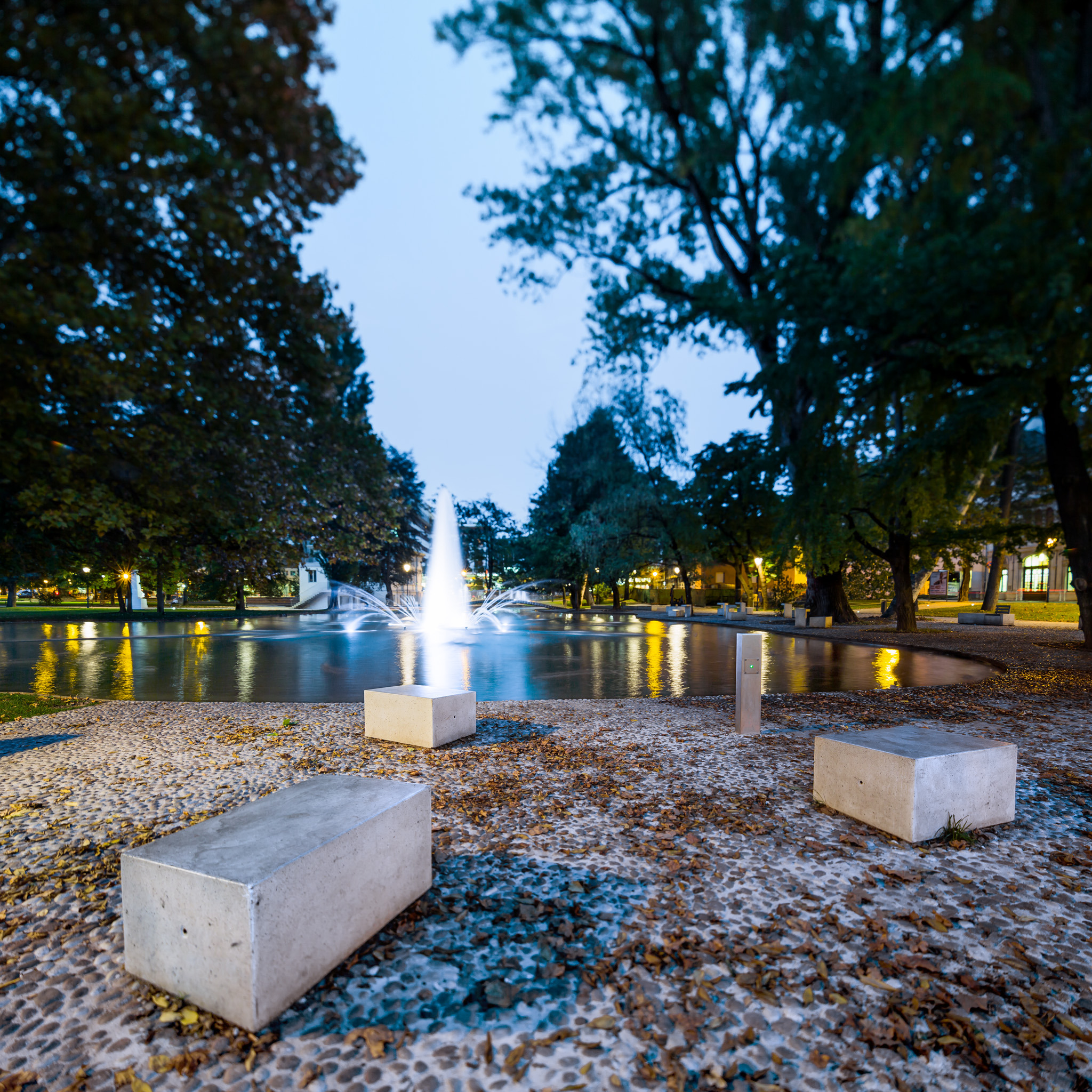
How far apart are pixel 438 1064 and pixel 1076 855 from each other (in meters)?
4.31

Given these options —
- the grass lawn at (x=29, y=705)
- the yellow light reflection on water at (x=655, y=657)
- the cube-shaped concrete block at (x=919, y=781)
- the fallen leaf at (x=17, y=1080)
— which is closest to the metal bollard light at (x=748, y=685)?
the cube-shaped concrete block at (x=919, y=781)

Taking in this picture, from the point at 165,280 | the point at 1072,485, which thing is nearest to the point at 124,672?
the point at 165,280

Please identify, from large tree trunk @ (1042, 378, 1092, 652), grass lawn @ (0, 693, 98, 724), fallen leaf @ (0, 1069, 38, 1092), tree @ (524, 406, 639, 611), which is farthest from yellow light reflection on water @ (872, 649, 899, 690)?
tree @ (524, 406, 639, 611)

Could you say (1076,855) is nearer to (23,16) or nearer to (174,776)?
(174,776)

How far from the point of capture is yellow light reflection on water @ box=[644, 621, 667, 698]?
11391 millimetres

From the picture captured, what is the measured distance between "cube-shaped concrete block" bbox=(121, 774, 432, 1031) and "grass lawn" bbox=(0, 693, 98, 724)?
25.3ft

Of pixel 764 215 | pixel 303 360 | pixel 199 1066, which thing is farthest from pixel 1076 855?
pixel 764 215

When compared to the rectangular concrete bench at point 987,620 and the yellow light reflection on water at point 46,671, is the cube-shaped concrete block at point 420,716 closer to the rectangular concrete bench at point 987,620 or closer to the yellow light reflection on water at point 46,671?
the yellow light reflection on water at point 46,671

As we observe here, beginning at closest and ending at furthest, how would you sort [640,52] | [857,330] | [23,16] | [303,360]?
1. [23,16]
2. [303,360]
3. [857,330]
4. [640,52]

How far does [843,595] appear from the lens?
28.3 meters

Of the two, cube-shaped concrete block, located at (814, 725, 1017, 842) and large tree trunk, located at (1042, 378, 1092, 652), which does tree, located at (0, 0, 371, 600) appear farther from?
large tree trunk, located at (1042, 378, 1092, 652)

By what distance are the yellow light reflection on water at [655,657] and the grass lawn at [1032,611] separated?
55.3 feet

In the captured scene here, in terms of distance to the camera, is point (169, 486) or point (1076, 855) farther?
point (169, 486)

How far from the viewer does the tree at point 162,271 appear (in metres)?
5.25
